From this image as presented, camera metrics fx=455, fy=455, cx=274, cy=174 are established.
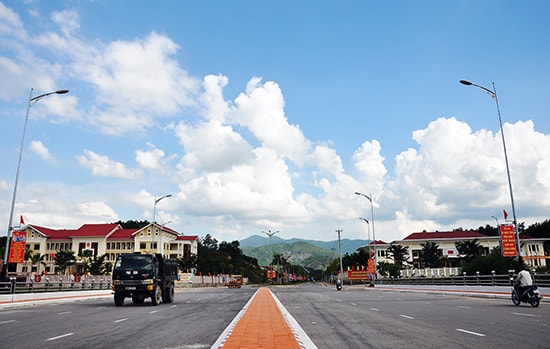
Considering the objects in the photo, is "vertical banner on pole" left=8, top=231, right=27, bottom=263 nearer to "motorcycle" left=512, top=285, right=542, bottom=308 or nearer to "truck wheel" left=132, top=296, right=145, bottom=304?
"truck wheel" left=132, top=296, right=145, bottom=304

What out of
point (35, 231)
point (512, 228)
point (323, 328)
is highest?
point (35, 231)

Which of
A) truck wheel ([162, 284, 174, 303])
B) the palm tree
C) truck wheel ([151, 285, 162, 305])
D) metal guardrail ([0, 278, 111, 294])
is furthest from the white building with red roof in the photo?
truck wheel ([151, 285, 162, 305])

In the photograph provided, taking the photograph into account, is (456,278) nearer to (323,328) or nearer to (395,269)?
(323,328)

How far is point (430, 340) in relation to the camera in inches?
382

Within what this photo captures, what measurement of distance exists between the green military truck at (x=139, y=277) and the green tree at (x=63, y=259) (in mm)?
75324

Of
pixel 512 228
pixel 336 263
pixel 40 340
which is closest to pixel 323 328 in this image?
pixel 40 340

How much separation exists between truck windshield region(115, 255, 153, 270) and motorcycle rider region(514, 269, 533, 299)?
16.7 metres

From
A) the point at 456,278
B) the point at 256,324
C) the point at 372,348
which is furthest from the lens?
the point at 456,278

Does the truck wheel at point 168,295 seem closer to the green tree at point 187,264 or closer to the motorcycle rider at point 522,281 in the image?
the motorcycle rider at point 522,281

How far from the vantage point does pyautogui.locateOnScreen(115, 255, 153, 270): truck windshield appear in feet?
73.3

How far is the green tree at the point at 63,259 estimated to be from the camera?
295 ft

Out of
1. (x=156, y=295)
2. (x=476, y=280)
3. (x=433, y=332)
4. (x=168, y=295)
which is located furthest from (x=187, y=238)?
(x=433, y=332)

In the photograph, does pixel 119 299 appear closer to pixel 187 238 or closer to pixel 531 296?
pixel 531 296

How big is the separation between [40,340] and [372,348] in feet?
23.4
